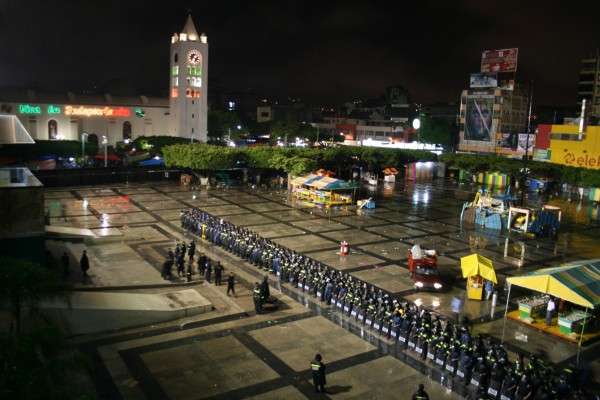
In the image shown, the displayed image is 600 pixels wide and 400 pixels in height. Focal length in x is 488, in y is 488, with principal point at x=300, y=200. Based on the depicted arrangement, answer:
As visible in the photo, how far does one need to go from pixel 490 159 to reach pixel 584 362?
47.2m

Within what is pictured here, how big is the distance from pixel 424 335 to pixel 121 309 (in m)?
9.84

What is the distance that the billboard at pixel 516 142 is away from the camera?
6438cm

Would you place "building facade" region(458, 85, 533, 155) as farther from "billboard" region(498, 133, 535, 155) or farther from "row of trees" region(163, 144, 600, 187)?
"row of trees" region(163, 144, 600, 187)

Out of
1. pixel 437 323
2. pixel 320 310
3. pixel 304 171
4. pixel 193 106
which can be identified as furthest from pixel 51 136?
pixel 437 323

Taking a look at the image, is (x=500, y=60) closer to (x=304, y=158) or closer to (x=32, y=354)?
(x=304, y=158)

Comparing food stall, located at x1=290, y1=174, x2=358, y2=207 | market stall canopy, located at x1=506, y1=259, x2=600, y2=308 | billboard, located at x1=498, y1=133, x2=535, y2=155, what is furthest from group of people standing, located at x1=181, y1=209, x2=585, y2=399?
billboard, located at x1=498, y1=133, x2=535, y2=155

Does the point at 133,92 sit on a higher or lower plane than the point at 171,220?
higher

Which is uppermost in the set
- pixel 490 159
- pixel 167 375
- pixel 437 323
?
pixel 490 159

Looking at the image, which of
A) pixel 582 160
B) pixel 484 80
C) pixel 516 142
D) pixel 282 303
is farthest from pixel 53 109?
pixel 582 160

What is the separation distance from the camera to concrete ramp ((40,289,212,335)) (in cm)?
1545

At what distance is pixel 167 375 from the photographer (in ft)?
44.2

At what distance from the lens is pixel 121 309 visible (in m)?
Answer: 16.2

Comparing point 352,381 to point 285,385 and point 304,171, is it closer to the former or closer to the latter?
point 285,385

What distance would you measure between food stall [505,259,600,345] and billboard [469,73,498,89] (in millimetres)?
60252
